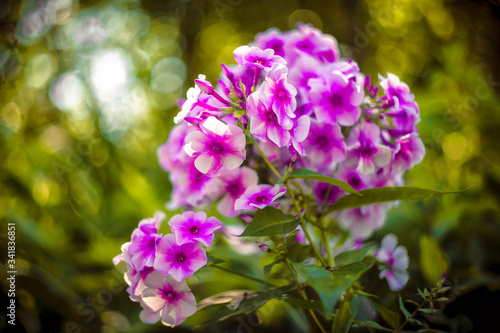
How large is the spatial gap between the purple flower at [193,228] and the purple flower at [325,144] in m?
0.25

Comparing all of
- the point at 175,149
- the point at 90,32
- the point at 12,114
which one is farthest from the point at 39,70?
the point at 175,149

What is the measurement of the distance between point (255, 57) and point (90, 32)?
2.31m

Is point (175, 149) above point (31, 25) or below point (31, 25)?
→ above

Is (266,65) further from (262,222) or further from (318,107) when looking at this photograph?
(262,222)

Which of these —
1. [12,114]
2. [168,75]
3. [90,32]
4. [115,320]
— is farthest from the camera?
[168,75]

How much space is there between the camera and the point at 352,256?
72 cm

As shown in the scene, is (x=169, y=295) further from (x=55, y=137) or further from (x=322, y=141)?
(x=55, y=137)

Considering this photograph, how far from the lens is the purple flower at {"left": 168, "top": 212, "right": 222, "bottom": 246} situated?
0.66 metres

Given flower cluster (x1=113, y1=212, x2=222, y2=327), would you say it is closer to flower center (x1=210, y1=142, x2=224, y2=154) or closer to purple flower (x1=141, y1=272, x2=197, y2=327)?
purple flower (x1=141, y1=272, x2=197, y2=327)

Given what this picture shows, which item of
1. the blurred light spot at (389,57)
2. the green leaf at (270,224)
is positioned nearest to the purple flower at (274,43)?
the green leaf at (270,224)

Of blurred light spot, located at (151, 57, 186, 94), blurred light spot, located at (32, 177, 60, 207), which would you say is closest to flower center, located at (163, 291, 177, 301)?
blurred light spot, located at (32, 177, 60, 207)

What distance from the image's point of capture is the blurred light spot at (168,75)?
3365 mm

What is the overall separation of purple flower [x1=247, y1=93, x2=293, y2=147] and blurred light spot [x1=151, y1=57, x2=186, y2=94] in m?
2.78

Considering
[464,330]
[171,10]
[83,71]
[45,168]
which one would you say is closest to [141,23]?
[171,10]
